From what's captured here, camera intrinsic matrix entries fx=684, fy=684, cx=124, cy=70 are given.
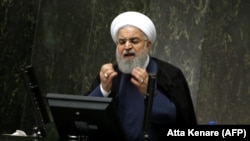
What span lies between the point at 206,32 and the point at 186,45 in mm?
237

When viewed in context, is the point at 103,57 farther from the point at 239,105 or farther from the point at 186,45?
the point at 239,105

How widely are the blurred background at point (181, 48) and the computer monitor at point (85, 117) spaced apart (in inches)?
113

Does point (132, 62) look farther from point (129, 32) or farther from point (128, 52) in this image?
point (129, 32)

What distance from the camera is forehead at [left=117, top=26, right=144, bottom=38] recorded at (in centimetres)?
496

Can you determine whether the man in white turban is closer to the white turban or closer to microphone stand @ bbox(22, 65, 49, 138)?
the white turban

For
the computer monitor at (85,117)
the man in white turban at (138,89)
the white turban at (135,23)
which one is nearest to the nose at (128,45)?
the man in white turban at (138,89)

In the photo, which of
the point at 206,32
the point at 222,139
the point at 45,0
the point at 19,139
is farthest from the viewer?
the point at 45,0

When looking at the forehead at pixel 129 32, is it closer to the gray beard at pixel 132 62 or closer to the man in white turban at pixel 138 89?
the man in white turban at pixel 138 89

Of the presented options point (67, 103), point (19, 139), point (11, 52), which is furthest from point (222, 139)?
point (11, 52)

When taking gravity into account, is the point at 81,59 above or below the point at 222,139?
above

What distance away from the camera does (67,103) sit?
3.90 meters

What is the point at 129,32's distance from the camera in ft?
16.4

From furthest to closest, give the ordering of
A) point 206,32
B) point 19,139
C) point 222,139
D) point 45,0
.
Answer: point 45,0
point 206,32
point 19,139
point 222,139

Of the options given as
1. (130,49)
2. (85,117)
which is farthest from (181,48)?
(85,117)
